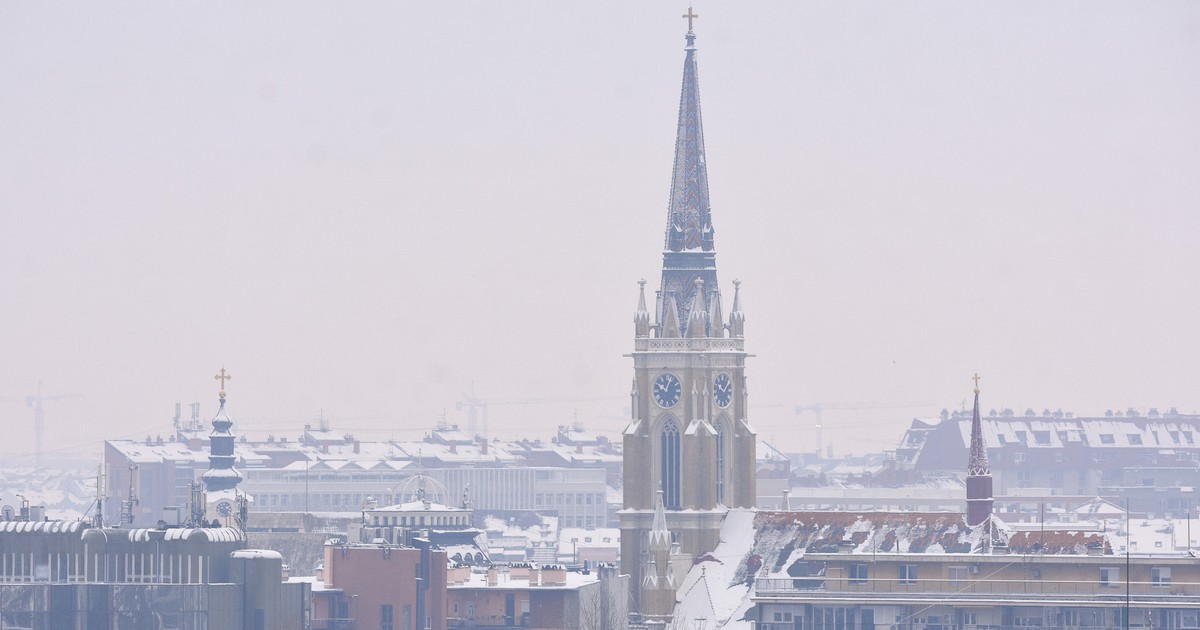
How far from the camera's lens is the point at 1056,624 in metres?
145

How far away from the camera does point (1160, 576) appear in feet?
477

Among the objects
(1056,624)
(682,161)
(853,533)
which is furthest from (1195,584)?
(682,161)

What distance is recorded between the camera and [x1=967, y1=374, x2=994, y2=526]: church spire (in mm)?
170875

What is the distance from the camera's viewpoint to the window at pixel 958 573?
149375mm

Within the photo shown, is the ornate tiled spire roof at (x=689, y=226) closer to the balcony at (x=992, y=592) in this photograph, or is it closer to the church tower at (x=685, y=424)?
the church tower at (x=685, y=424)

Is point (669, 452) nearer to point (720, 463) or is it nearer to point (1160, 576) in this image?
point (720, 463)

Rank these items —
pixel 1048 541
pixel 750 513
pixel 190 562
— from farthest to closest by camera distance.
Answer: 1. pixel 750 513
2. pixel 1048 541
3. pixel 190 562

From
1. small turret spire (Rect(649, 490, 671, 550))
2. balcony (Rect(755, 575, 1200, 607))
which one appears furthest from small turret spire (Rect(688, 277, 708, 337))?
balcony (Rect(755, 575, 1200, 607))

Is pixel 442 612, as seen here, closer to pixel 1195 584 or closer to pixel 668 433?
pixel 668 433

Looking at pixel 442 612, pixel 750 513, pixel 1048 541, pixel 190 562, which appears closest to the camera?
pixel 190 562

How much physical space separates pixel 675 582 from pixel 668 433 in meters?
11.4

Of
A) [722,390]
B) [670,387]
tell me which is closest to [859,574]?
[670,387]

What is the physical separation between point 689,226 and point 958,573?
4557cm

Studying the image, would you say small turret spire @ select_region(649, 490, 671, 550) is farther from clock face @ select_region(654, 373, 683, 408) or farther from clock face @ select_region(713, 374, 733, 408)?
clock face @ select_region(713, 374, 733, 408)
